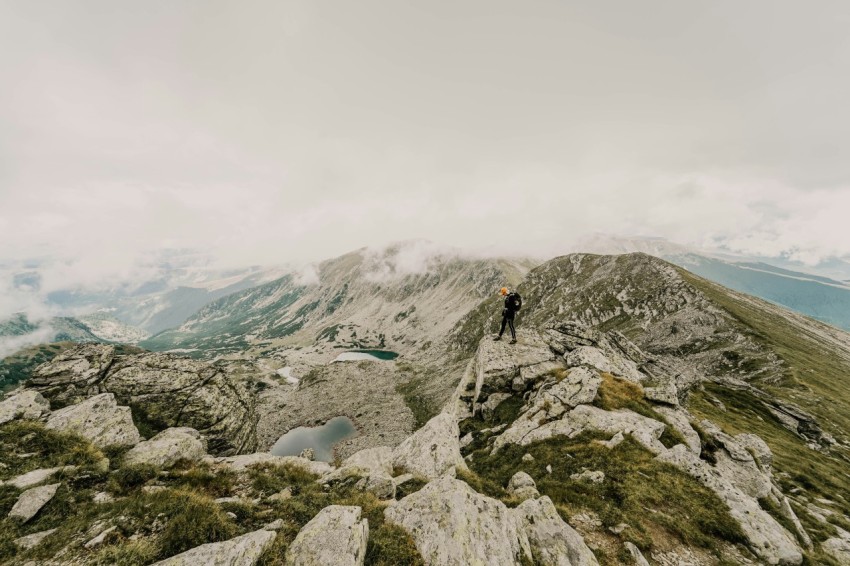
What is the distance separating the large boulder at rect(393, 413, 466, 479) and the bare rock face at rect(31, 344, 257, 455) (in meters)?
20.5

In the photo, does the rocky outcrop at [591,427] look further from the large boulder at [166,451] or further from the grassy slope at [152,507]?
the large boulder at [166,451]

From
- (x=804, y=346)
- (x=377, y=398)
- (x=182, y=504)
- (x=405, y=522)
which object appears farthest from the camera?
(x=377, y=398)

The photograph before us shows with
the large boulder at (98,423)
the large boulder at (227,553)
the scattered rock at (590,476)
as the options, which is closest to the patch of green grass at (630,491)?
the scattered rock at (590,476)

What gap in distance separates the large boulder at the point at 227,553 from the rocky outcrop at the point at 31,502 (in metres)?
7.71

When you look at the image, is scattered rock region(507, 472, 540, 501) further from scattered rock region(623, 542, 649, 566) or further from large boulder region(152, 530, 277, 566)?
large boulder region(152, 530, 277, 566)

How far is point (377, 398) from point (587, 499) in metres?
173

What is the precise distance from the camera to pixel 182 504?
46.8 feet

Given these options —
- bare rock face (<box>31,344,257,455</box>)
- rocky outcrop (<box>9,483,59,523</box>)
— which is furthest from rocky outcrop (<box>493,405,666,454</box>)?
rocky outcrop (<box>9,483,59,523</box>)

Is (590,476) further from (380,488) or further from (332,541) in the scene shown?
(332,541)

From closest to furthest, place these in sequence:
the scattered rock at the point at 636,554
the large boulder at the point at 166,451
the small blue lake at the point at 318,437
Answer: the scattered rock at the point at 636,554
the large boulder at the point at 166,451
the small blue lake at the point at 318,437

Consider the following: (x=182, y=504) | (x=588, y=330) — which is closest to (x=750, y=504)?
(x=182, y=504)

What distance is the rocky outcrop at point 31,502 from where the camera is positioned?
1306 cm

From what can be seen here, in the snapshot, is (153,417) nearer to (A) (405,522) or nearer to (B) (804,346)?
(A) (405,522)

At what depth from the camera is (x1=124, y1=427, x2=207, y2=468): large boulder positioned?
20203mm
